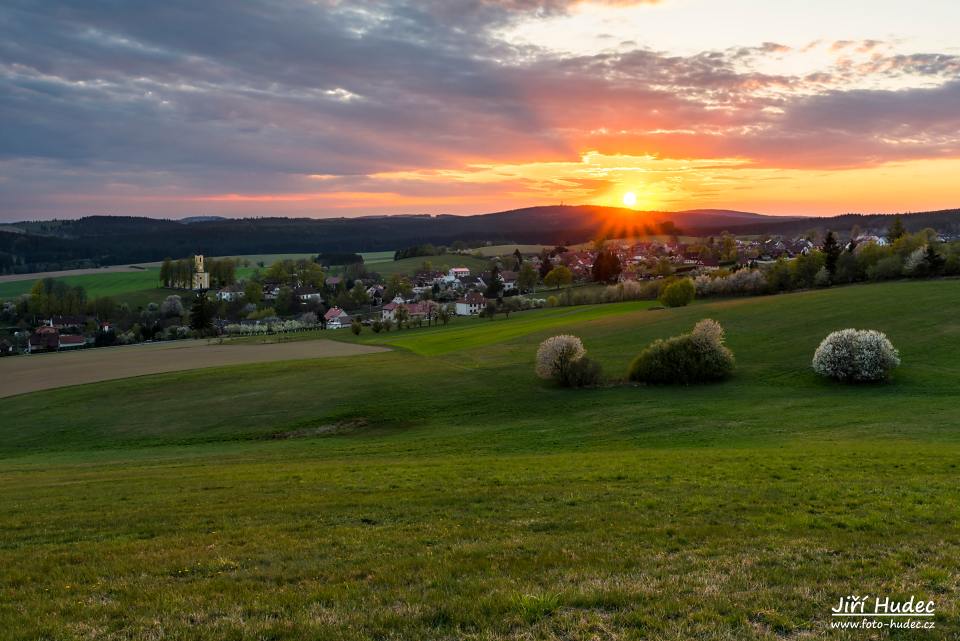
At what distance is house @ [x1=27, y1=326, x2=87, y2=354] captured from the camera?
109 metres

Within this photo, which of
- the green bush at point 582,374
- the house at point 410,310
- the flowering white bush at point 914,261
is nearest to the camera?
the green bush at point 582,374

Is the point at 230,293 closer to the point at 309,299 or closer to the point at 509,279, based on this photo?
the point at 309,299

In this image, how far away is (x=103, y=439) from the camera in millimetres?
38875

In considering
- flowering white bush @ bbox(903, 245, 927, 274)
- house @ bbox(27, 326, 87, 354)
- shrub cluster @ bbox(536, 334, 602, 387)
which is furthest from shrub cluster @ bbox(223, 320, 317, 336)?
flowering white bush @ bbox(903, 245, 927, 274)

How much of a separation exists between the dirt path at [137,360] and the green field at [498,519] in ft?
88.3

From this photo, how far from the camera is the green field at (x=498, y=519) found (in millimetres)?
8508

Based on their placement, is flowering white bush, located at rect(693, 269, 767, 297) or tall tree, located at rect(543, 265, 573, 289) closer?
flowering white bush, located at rect(693, 269, 767, 297)

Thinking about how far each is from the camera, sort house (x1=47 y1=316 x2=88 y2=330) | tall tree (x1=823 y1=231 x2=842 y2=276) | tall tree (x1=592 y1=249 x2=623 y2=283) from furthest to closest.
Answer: tall tree (x1=592 y1=249 x2=623 y2=283)
house (x1=47 y1=316 x2=88 y2=330)
tall tree (x1=823 y1=231 x2=842 y2=276)

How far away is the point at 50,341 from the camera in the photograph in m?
111

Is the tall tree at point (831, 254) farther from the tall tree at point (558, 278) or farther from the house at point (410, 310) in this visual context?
the house at point (410, 310)

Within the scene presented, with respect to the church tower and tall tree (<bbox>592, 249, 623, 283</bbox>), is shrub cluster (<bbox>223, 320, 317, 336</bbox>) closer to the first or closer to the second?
the church tower

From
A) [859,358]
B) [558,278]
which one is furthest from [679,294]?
[558,278]

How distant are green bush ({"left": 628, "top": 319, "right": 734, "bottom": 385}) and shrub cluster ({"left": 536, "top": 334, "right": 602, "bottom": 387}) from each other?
3708 mm

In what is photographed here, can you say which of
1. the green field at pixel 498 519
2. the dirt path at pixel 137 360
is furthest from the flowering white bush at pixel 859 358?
the dirt path at pixel 137 360
